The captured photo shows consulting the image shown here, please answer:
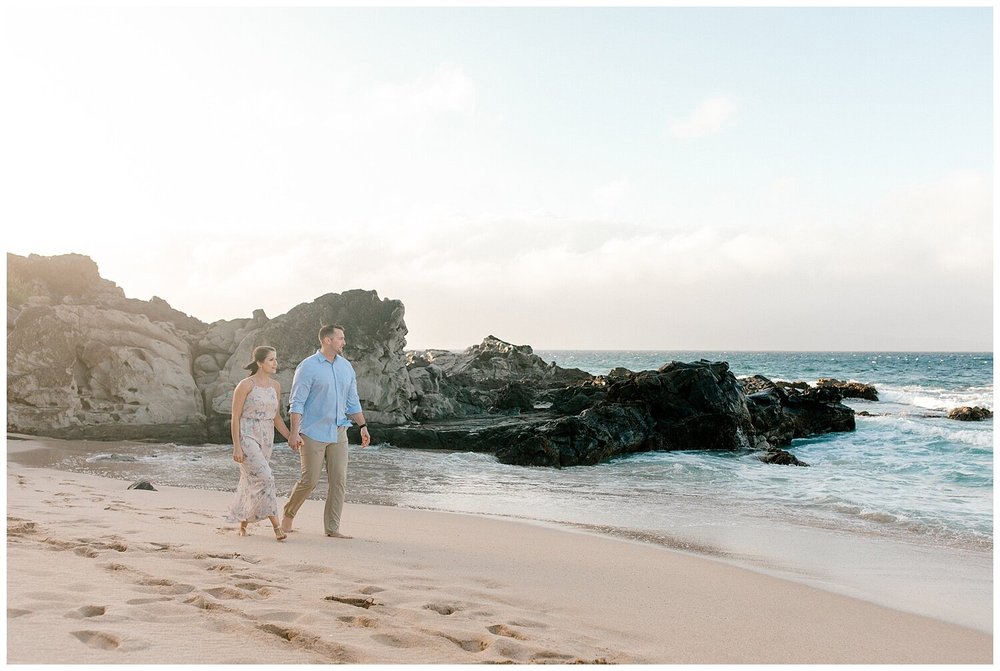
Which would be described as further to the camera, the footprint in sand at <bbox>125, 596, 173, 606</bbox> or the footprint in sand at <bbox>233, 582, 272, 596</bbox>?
the footprint in sand at <bbox>233, 582, 272, 596</bbox>

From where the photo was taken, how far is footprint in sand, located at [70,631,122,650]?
3477mm

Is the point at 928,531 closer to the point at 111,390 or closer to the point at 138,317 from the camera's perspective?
the point at 111,390

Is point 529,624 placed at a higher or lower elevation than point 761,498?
higher

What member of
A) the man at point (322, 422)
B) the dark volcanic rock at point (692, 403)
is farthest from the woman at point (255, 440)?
the dark volcanic rock at point (692, 403)

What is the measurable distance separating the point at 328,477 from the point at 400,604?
9.03ft

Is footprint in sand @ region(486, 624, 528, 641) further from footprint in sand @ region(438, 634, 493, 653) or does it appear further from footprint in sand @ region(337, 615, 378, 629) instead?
footprint in sand @ region(337, 615, 378, 629)

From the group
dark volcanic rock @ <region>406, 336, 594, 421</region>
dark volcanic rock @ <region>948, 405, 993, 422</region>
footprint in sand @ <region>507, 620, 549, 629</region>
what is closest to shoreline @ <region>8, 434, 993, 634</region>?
footprint in sand @ <region>507, 620, 549, 629</region>

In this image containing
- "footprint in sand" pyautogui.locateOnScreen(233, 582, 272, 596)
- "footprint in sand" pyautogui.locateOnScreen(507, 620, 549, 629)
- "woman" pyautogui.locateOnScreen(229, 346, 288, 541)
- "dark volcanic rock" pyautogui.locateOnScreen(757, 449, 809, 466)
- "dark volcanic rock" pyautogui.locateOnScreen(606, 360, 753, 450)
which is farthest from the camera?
"dark volcanic rock" pyautogui.locateOnScreen(606, 360, 753, 450)

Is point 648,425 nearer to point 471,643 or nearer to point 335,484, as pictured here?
point 335,484

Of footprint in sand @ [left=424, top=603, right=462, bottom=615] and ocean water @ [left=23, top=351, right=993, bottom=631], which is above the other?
footprint in sand @ [left=424, top=603, right=462, bottom=615]

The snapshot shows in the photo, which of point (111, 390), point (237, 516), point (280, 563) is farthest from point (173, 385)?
point (280, 563)

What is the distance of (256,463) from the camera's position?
683 cm

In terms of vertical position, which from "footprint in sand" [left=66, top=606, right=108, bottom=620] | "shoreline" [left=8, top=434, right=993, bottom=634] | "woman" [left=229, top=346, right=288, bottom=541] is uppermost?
"woman" [left=229, top=346, right=288, bottom=541]

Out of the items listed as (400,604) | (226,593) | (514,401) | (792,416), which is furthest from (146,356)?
(792,416)
